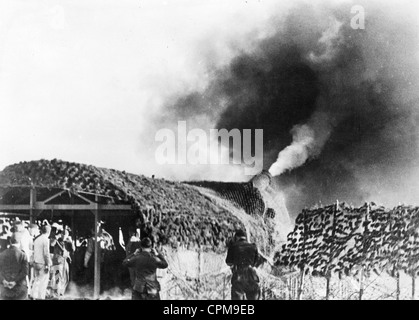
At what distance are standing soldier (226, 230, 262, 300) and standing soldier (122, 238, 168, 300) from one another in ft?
3.09

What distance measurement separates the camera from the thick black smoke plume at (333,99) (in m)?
8.40

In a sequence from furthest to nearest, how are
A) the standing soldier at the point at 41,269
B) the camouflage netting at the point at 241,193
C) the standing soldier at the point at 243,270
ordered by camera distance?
the camouflage netting at the point at 241,193 < the standing soldier at the point at 41,269 < the standing soldier at the point at 243,270

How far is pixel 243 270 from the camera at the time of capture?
821cm

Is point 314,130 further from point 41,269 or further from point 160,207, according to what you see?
point 41,269

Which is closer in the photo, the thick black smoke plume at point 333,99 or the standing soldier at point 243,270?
the standing soldier at point 243,270

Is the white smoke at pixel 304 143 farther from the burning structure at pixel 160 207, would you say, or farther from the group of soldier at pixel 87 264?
the group of soldier at pixel 87 264

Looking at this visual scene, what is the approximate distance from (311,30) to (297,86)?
0.81m

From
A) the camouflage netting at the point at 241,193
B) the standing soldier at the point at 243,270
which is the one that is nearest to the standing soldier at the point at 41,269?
the camouflage netting at the point at 241,193

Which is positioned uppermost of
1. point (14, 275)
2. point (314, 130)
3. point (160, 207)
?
point (314, 130)

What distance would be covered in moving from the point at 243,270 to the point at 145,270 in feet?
4.39

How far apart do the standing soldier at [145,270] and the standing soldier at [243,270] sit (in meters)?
0.94

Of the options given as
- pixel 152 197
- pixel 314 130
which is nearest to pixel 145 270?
pixel 152 197
